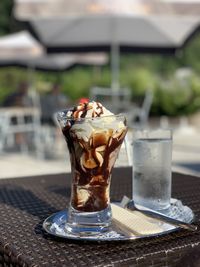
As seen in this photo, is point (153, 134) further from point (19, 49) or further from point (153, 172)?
point (19, 49)

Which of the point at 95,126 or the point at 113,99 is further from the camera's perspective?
the point at 113,99

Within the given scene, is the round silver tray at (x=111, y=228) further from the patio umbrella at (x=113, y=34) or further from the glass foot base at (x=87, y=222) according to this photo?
the patio umbrella at (x=113, y=34)

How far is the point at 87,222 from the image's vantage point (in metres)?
1.03

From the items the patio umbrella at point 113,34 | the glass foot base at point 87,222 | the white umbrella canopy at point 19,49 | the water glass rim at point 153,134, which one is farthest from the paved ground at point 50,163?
the glass foot base at point 87,222

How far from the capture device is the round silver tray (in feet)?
3.20

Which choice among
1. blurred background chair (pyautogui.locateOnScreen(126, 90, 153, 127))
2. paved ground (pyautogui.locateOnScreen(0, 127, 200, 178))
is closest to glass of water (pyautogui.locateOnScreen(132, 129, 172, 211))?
paved ground (pyautogui.locateOnScreen(0, 127, 200, 178))

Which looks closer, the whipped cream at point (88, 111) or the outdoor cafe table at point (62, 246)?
the outdoor cafe table at point (62, 246)

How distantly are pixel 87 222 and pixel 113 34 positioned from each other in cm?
598

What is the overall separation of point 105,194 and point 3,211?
349 mm

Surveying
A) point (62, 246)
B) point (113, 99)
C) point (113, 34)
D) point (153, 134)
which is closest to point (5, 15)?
point (113, 34)

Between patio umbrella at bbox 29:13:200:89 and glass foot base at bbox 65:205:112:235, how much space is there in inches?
230

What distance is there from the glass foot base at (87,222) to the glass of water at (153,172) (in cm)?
20

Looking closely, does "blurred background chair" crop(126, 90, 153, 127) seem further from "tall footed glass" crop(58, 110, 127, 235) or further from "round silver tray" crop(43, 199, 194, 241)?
"tall footed glass" crop(58, 110, 127, 235)

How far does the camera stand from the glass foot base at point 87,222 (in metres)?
1.02
